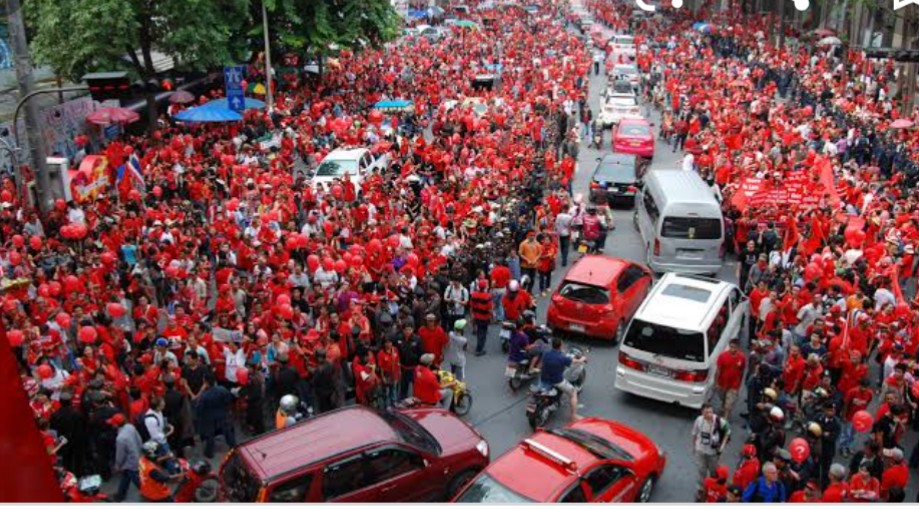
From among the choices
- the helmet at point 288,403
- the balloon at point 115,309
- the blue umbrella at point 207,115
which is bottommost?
the helmet at point 288,403

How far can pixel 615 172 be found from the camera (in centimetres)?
2311

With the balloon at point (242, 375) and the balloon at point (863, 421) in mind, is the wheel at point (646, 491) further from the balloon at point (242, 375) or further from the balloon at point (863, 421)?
the balloon at point (242, 375)

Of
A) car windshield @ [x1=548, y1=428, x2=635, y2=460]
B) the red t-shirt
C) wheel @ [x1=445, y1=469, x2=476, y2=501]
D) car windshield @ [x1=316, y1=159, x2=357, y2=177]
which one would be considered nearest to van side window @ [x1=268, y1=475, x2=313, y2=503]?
wheel @ [x1=445, y1=469, x2=476, y2=501]

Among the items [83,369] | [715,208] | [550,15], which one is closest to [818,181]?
[715,208]

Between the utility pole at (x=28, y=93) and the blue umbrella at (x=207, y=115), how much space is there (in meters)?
7.52

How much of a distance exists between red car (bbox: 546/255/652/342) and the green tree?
55.2 feet

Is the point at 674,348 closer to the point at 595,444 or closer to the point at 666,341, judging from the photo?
the point at 666,341

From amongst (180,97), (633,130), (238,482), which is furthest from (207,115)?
(238,482)

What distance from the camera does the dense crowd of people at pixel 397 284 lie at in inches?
397

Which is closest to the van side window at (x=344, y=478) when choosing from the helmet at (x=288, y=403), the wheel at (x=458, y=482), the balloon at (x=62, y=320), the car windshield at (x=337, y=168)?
the wheel at (x=458, y=482)

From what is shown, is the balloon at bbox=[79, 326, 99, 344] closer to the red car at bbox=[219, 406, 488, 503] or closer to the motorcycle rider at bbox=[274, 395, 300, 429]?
the motorcycle rider at bbox=[274, 395, 300, 429]

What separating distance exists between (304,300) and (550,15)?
67651 mm

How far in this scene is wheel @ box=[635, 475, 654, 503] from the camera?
9.88 m

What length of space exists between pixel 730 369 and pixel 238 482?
6.65 meters
